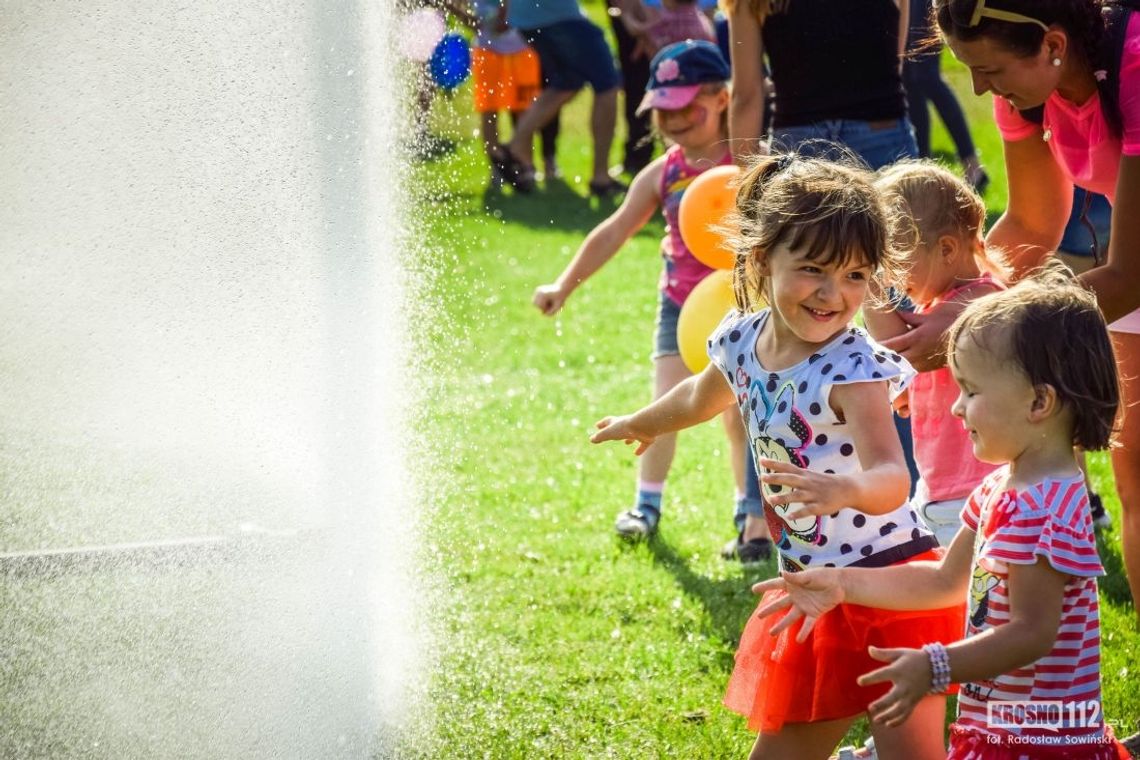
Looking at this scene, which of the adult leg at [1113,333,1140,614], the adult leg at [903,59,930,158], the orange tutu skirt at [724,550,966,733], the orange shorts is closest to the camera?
the orange tutu skirt at [724,550,966,733]

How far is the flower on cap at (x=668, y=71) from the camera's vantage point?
15.9 ft

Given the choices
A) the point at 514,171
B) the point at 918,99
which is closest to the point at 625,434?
the point at 918,99

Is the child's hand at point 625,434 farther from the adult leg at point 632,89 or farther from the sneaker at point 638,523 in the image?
the adult leg at point 632,89

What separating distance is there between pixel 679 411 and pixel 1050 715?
40.4 inches

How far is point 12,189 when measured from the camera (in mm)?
3826

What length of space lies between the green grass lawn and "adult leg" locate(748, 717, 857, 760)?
0.61 m

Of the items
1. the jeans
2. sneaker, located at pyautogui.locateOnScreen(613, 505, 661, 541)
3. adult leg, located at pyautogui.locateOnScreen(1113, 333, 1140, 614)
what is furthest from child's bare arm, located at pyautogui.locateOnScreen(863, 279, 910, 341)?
the jeans

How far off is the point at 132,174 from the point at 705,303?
5.55 feet

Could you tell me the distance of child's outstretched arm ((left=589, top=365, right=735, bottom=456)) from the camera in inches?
111

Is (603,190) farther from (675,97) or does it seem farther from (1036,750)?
(1036,750)

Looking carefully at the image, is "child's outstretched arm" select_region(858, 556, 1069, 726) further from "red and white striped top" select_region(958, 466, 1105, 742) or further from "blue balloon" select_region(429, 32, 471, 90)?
"blue balloon" select_region(429, 32, 471, 90)

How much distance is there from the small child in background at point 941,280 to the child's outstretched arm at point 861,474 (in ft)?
2.44

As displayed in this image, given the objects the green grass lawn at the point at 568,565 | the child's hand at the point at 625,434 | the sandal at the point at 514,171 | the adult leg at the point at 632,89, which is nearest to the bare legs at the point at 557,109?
the sandal at the point at 514,171

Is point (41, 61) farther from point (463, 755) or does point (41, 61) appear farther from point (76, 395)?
point (463, 755)
